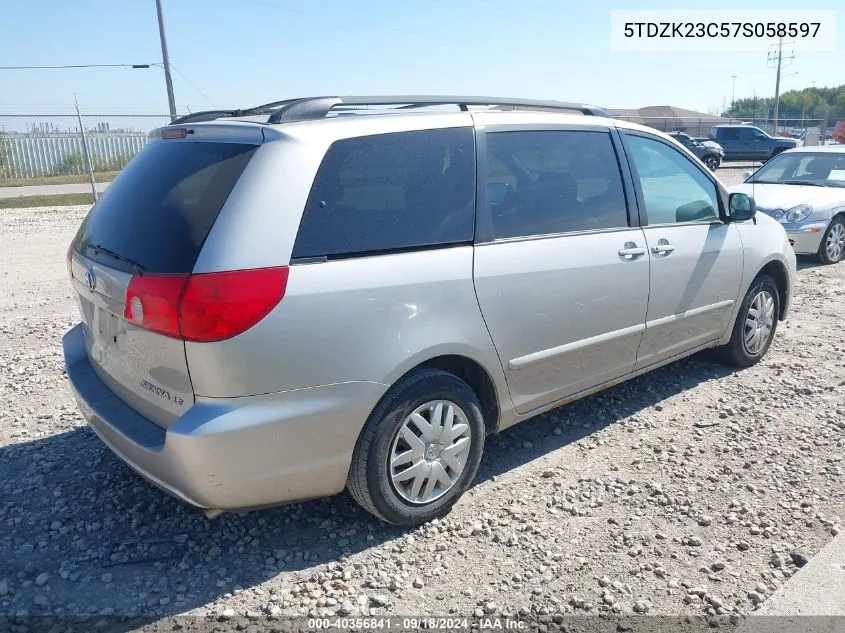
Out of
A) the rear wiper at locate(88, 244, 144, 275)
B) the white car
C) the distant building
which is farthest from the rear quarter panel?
the distant building

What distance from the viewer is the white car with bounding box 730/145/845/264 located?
916 cm

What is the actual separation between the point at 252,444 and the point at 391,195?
1183 mm

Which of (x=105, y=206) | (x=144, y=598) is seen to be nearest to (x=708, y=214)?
(x=105, y=206)

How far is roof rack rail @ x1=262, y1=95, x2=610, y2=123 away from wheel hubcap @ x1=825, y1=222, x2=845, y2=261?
671 cm

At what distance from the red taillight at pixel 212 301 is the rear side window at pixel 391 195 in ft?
0.63

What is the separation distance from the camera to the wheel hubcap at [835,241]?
30.8 ft

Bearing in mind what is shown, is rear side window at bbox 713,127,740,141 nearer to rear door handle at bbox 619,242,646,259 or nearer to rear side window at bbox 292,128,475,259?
rear door handle at bbox 619,242,646,259

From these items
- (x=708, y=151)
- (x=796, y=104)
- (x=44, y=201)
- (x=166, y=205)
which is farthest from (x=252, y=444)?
(x=796, y=104)

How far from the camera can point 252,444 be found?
2631 millimetres

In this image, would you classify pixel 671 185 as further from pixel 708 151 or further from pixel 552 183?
pixel 708 151

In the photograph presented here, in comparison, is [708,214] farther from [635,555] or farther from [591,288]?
[635,555]

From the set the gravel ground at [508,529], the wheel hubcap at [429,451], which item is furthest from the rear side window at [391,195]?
the gravel ground at [508,529]

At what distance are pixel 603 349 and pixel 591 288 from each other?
40cm

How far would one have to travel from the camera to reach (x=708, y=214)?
15.3 ft
